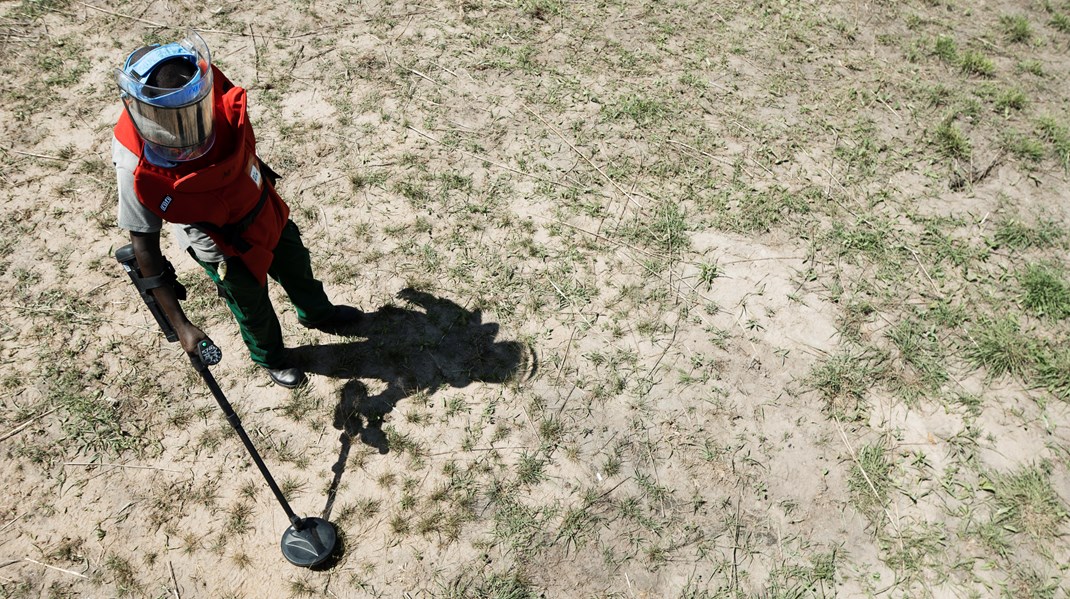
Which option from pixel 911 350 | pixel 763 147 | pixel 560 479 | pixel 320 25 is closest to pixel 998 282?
pixel 911 350

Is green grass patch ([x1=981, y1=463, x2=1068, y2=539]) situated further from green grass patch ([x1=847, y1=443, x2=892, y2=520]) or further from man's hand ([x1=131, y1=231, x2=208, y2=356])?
man's hand ([x1=131, y1=231, x2=208, y2=356])

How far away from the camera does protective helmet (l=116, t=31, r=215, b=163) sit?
8.98 ft

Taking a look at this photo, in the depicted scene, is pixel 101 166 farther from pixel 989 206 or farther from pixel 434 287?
pixel 989 206

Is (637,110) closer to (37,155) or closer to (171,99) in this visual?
(171,99)

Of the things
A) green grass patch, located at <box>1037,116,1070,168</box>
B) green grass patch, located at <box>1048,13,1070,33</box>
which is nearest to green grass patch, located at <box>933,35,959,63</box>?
green grass patch, located at <box>1037,116,1070,168</box>

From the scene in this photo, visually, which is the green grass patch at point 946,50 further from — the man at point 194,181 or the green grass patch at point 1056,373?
the man at point 194,181

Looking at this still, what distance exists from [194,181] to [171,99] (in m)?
Result: 0.37

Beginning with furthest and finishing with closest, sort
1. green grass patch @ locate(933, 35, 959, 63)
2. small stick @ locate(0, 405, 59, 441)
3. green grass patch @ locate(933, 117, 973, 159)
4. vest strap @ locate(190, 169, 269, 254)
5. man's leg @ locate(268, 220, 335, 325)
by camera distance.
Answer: green grass patch @ locate(933, 35, 959, 63)
green grass patch @ locate(933, 117, 973, 159)
small stick @ locate(0, 405, 59, 441)
man's leg @ locate(268, 220, 335, 325)
vest strap @ locate(190, 169, 269, 254)

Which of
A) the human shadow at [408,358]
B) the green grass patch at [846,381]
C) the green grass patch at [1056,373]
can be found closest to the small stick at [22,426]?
the human shadow at [408,358]

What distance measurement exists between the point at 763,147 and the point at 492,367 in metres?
2.91

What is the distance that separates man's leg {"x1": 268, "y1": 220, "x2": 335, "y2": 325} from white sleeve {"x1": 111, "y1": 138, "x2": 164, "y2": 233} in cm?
81

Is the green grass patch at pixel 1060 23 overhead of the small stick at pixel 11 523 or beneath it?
overhead

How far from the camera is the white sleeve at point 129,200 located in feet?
9.68

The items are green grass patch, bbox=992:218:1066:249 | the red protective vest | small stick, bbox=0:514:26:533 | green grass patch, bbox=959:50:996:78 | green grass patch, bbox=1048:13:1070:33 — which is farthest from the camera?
green grass patch, bbox=1048:13:1070:33
